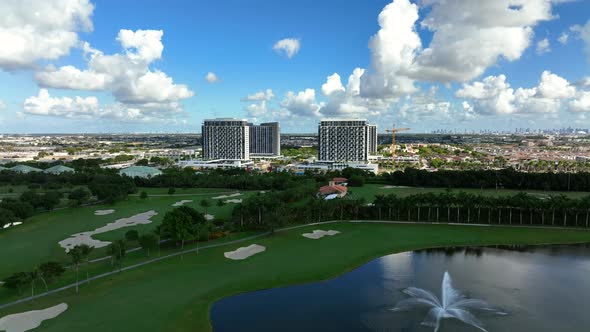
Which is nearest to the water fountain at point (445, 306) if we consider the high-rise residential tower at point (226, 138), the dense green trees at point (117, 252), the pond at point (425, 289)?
the pond at point (425, 289)

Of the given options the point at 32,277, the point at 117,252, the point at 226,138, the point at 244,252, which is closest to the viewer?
the point at 32,277

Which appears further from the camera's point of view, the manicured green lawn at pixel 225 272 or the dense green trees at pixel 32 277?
the dense green trees at pixel 32 277

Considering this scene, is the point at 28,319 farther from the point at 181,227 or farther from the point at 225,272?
the point at 181,227

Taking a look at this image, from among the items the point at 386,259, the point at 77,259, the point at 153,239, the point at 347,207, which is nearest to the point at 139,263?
the point at 153,239

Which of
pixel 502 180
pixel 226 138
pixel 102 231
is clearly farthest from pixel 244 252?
pixel 226 138

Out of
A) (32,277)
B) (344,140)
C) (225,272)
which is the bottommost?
(225,272)

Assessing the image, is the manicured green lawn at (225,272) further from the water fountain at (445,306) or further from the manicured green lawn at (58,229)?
the manicured green lawn at (58,229)

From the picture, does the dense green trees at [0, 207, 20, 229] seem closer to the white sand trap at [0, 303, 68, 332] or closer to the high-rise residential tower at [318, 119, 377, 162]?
the white sand trap at [0, 303, 68, 332]
